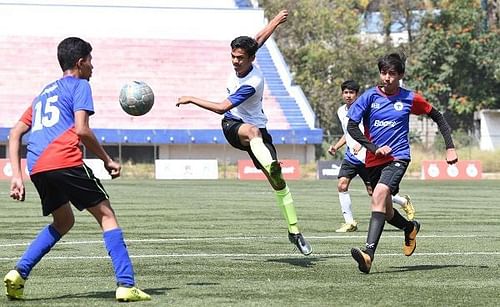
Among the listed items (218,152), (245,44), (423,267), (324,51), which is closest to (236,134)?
(245,44)

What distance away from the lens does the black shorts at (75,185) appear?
8641 mm

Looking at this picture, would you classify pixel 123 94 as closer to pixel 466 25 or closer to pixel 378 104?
pixel 378 104

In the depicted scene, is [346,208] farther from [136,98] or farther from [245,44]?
[136,98]

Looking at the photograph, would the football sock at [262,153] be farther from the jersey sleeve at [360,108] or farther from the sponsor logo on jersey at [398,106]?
the sponsor logo on jersey at [398,106]

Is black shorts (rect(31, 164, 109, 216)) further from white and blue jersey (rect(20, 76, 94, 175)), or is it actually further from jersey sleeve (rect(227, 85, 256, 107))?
jersey sleeve (rect(227, 85, 256, 107))

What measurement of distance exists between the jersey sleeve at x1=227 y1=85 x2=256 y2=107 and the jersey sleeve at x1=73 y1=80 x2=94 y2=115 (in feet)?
10.9

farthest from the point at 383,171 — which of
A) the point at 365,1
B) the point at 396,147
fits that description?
the point at 365,1

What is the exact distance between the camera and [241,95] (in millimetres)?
11883

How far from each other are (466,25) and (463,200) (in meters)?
35.3

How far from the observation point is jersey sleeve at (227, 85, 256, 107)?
11.8 meters

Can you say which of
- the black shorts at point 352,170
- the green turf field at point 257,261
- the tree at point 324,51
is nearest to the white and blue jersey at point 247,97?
the green turf field at point 257,261

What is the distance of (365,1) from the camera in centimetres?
7662

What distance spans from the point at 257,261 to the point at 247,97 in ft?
5.57

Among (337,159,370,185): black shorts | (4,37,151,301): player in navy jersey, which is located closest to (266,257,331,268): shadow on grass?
(4,37,151,301): player in navy jersey
